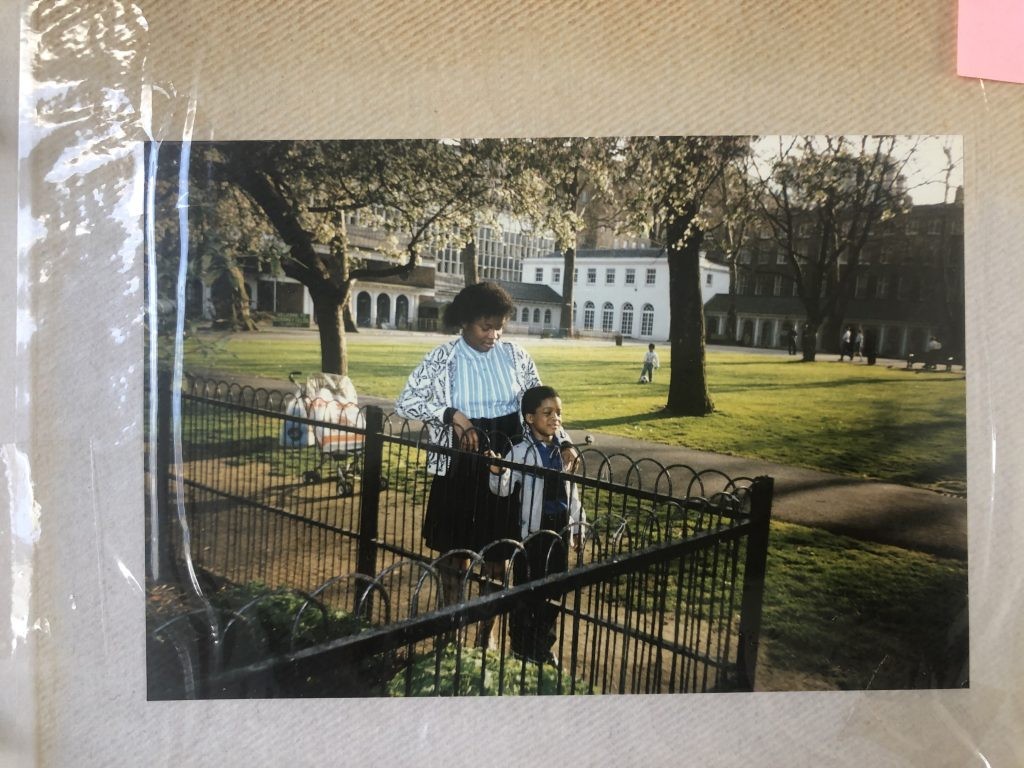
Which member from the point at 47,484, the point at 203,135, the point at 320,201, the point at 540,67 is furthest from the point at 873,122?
the point at 47,484

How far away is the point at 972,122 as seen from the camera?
Answer: 3.44 feet

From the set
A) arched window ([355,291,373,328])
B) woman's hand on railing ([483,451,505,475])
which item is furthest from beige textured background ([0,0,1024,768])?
woman's hand on railing ([483,451,505,475])

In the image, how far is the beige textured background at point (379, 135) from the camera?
38.9 inches

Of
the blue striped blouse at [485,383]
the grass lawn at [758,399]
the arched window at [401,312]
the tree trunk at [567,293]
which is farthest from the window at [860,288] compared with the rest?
the arched window at [401,312]

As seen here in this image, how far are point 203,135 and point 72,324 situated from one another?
1.13ft

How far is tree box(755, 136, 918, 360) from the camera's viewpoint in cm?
104

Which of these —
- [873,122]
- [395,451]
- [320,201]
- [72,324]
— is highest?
[873,122]

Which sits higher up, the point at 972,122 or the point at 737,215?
the point at 972,122

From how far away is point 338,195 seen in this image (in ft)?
3.30

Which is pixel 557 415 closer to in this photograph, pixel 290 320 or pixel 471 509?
pixel 471 509

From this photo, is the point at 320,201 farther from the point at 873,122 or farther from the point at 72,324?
the point at 873,122

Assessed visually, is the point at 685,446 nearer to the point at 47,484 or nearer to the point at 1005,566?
the point at 1005,566

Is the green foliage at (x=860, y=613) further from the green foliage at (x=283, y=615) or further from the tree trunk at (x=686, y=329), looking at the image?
the green foliage at (x=283, y=615)

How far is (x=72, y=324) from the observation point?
99cm
